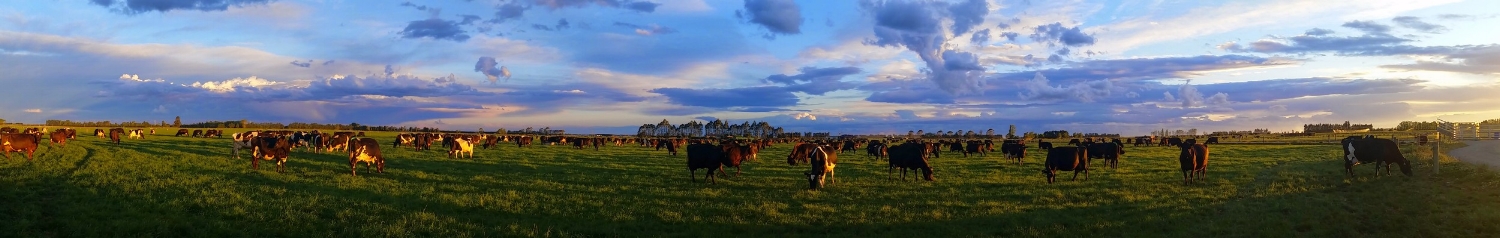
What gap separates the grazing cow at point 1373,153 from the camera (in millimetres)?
21719

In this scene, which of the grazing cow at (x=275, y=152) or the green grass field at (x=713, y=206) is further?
the grazing cow at (x=275, y=152)

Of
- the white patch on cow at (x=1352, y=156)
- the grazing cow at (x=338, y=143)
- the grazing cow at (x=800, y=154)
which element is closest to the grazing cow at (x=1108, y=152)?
the white patch on cow at (x=1352, y=156)

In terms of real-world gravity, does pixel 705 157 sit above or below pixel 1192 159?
below

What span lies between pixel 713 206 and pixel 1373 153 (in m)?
22.5

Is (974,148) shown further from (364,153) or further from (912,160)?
(364,153)

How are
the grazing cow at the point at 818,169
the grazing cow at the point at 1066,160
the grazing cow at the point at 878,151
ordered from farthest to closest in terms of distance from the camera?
→ the grazing cow at the point at 878,151 → the grazing cow at the point at 1066,160 → the grazing cow at the point at 818,169

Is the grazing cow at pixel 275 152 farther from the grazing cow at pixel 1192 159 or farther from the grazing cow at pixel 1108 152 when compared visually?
the grazing cow at pixel 1108 152

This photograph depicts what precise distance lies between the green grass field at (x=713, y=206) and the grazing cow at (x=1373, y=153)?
2.38 ft

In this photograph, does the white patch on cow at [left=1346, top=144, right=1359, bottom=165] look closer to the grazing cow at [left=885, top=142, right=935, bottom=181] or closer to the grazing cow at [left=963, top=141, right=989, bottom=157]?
the grazing cow at [left=885, top=142, right=935, bottom=181]

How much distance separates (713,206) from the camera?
1446 centimetres

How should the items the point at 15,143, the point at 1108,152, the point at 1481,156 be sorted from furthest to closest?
the point at 1108,152 < the point at 1481,156 < the point at 15,143

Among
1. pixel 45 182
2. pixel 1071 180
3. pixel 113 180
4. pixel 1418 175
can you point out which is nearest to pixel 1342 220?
pixel 1071 180

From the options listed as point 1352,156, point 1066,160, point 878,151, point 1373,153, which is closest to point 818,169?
point 1066,160

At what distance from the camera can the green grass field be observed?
11523mm
